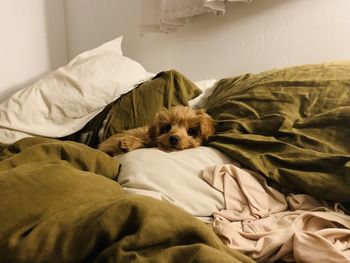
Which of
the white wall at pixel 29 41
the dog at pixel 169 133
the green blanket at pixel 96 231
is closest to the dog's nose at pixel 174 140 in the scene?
the dog at pixel 169 133

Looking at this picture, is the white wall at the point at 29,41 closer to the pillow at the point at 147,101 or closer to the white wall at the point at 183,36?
the white wall at the point at 183,36

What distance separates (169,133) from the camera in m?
1.32

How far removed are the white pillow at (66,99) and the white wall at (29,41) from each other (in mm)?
351

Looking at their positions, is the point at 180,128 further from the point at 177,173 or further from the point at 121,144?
the point at 177,173

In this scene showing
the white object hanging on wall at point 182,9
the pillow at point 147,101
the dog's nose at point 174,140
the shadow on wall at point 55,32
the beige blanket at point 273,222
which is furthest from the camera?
the shadow on wall at point 55,32

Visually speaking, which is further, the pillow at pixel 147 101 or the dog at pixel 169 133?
the pillow at pixel 147 101

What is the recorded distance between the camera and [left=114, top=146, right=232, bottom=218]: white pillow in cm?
93

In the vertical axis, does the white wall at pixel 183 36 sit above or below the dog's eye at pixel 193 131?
above

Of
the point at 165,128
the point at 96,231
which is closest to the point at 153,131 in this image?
the point at 165,128

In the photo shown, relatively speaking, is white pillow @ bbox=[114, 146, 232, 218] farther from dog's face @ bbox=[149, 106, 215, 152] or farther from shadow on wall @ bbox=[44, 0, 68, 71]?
shadow on wall @ bbox=[44, 0, 68, 71]

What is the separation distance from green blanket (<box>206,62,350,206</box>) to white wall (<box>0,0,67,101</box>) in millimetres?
1085

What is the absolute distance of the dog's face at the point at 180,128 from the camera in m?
1.28

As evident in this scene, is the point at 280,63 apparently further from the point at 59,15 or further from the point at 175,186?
the point at 59,15

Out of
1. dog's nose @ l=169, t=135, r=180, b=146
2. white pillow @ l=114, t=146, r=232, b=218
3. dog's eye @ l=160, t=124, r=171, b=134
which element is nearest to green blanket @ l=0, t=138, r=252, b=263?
white pillow @ l=114, t=146, r=232, b=218
